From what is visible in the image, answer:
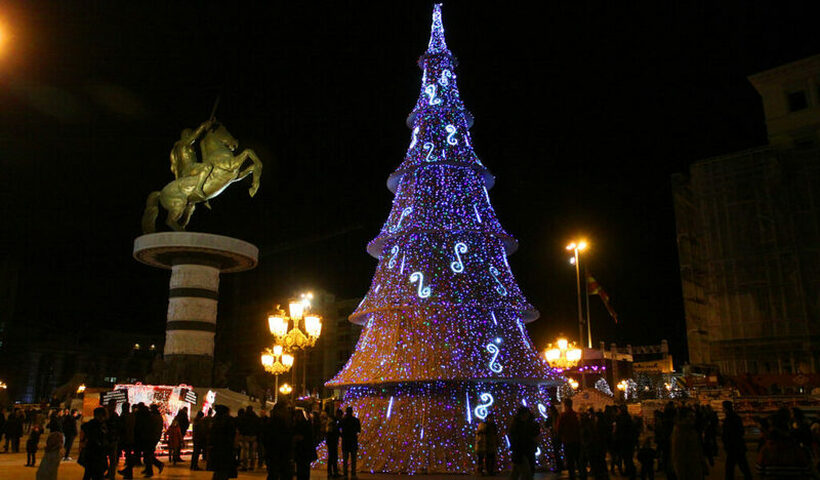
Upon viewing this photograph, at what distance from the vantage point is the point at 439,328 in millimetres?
14305

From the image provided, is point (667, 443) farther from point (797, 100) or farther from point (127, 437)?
point (797, 100)

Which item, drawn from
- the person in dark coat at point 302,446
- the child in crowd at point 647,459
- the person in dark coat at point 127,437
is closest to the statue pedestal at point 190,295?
the person in dark coat at point 127,437

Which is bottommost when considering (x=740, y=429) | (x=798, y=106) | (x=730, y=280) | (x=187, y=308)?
(x=740, y=429)

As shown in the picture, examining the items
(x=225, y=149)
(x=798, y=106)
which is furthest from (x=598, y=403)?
(x=798, y=106)

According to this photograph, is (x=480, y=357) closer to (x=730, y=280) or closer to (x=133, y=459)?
(x=133, y=459)

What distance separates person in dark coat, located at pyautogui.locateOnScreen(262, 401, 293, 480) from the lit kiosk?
1706cm

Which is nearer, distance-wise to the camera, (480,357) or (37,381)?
(480,357)

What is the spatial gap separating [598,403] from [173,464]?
58.7 ft

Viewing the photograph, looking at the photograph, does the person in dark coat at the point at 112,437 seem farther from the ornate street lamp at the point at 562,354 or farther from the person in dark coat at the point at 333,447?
the ornate street lamp at the point at 562,354

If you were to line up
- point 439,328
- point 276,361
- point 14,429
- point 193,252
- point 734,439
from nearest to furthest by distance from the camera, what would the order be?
point 734,439 → point 439,328 → point 14,429 → point 276,361 → point 193,252

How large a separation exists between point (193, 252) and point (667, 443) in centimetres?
2032

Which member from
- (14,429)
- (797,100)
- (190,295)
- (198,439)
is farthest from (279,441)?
(797,100)

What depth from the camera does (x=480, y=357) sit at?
13.8 m

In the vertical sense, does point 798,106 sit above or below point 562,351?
above
